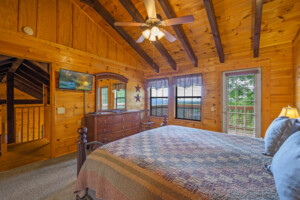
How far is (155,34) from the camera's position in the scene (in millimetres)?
2191

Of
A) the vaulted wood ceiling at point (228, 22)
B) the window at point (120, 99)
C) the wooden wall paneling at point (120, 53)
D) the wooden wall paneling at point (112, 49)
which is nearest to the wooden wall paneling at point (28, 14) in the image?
the vaulted wood ceiling at point (228, 22)

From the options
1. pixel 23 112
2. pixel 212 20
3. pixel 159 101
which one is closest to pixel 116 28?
pixel 212 20

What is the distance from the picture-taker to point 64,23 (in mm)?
3021

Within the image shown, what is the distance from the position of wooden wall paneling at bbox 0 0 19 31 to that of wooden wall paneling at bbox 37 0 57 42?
325mm

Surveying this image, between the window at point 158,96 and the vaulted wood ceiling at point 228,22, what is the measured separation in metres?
1.33

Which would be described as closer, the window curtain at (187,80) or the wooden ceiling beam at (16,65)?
the wooden ceiling beam at (16,65)

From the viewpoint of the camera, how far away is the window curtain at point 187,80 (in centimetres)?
392

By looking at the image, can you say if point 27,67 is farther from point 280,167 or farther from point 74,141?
point 280,167

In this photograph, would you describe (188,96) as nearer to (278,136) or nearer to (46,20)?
(278,136)

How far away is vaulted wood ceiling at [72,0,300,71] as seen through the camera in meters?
2.36

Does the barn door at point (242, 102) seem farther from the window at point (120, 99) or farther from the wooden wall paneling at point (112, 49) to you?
the wooden wall paneling at point (112, 49)

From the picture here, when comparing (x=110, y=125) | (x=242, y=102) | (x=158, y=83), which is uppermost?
(x=158, y=83)

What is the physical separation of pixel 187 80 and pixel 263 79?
182cm

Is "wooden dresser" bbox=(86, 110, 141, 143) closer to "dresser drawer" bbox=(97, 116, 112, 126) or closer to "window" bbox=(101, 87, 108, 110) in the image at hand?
"dresser drawer" bbox=(97, 116, 112, 126)
